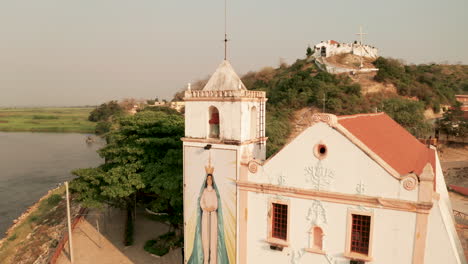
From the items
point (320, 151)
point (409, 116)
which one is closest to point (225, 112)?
point (320, 151)

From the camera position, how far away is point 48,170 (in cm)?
5484

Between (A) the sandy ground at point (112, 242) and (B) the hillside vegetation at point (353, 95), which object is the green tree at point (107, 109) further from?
(A) the sandy ground at point (112, 242)

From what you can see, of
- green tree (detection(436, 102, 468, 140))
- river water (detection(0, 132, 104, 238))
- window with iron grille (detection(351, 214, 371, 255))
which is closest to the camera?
window with iron grille (detection(351, 214, 371, 255))

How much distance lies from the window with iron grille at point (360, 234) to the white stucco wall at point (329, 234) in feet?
0.96

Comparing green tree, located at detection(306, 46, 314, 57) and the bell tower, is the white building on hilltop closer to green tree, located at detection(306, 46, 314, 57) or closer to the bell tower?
green tree, located at detection(306, 46, 314, 57)

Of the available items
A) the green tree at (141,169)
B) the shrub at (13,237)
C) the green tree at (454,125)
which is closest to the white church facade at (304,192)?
the green tree at (141,169)

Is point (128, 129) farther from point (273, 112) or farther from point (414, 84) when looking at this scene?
point (414, 84)

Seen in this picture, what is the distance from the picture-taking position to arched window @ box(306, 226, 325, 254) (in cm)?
1324

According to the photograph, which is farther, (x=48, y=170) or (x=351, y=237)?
(x=48, y=170)

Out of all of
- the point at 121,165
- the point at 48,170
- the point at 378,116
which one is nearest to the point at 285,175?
the point at 378,116

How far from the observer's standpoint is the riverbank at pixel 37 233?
2462 centimetres

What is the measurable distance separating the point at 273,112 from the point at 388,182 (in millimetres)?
44271

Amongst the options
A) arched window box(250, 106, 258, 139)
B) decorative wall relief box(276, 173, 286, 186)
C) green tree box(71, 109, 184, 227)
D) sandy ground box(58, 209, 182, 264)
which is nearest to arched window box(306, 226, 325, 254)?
decorative wall relief box(276, 173, 286, 186)

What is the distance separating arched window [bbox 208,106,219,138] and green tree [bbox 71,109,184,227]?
4.64 metres
